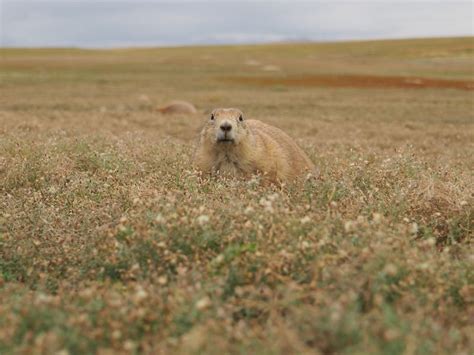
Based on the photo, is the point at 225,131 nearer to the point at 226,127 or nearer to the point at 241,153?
the point at 226,127

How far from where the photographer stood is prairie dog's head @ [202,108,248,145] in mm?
7453

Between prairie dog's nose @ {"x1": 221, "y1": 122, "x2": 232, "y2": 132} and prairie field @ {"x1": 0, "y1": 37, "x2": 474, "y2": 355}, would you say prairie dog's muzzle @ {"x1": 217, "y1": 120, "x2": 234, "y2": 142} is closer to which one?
prairie dog's nose @ {"x1": 221, "y1": 122, "x2": 232, "y2": 132}

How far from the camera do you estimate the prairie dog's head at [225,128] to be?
7453mm

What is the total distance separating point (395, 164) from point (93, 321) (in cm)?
540

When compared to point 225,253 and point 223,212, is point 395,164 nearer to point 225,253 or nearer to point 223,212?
point 223,212

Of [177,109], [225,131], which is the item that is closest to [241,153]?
[225,131]

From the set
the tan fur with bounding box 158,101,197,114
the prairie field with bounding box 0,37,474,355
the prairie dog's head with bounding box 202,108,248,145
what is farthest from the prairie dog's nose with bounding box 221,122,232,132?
the tan fur with bounding box 158,101,197,114

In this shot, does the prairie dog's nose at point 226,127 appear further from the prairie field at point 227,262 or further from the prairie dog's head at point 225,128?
the prairie field at point 227,262

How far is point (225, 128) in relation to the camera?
746cm

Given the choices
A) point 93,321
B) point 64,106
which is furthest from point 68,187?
point 64,106

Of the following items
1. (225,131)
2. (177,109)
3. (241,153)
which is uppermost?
(225,131)

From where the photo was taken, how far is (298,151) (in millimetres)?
8695

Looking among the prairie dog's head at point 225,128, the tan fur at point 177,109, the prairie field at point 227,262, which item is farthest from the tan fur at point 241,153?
the tan fur at point 177,109

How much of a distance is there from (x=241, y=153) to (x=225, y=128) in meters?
0.38
